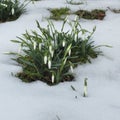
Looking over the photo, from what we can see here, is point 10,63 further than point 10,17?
No

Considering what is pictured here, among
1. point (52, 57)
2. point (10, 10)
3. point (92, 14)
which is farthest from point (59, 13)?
point (52, 57)

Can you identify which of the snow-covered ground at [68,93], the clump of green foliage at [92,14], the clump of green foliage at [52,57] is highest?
the clump of green foliage at [92,14]

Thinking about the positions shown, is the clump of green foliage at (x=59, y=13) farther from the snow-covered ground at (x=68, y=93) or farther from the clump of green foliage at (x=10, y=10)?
the snow-covered ground at (x=68, y=93)

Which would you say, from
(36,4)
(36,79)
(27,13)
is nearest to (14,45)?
(36,79)

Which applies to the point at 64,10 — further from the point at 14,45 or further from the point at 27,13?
the point at 14,45

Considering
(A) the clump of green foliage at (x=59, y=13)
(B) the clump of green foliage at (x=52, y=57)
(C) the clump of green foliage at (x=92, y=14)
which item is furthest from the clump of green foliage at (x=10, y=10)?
(B) the clump of green foliage at (x=52, y=57)

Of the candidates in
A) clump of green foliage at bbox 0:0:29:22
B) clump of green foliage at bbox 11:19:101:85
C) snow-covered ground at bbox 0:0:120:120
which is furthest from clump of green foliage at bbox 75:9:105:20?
clump of green foliage at bbox 11:19:101:85

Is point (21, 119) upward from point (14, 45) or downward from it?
downward
